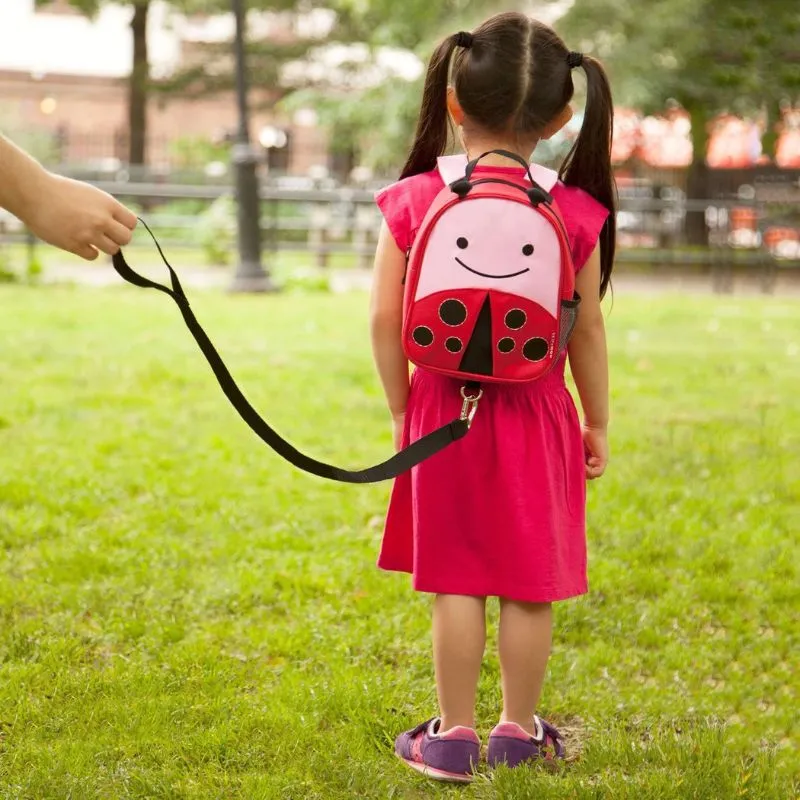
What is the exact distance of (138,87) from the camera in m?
27.1

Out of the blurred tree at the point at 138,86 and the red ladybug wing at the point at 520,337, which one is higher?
the blurred tree at the point at 138,86

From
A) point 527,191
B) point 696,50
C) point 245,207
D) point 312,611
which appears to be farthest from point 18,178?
point 696,50

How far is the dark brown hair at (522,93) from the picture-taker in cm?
232

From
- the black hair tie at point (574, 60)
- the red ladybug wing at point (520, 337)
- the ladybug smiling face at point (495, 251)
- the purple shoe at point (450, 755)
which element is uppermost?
the black hair tie at point (574, 60)

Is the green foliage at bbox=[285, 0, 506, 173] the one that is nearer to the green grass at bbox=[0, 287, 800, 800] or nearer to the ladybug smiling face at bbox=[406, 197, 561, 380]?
Answer: the green grass at bbox=[0, 287, 800, 800]

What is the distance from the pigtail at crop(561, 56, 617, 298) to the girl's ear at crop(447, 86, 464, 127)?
0.25 meters

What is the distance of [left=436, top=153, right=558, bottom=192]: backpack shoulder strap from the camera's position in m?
2.37

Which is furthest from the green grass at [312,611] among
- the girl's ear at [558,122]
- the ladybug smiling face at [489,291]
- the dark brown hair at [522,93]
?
the girl's ear at [558,122]

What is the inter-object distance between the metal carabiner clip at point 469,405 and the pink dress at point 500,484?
3 cm

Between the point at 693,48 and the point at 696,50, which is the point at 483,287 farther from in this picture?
the point at 696,50

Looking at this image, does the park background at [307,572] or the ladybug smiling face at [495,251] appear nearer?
the ladybug smiling face at [495,251]

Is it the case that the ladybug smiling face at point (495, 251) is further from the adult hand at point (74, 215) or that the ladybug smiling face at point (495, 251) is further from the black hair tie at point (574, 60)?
the adult hand at point (74, 215)

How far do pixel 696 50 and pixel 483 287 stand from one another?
15797 mm

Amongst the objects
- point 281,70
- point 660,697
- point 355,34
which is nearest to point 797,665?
point 660,697
